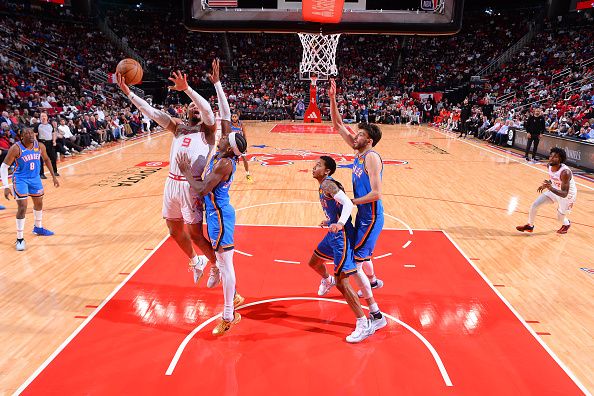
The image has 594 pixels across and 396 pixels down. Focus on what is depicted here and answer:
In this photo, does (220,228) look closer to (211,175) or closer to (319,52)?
(211,175)

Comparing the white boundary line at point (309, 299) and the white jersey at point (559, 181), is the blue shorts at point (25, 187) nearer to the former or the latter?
the white boundary line at point (309, 299)

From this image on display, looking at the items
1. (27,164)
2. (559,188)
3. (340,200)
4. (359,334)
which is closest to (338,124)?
(340,200)

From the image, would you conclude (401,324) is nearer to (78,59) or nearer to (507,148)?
(507,148)

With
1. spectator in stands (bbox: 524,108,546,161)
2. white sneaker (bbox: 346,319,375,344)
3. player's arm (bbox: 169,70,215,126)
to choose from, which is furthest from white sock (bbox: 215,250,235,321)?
spectator in stands (bbox: 524,108,546,161)

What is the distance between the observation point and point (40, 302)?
4852 mm

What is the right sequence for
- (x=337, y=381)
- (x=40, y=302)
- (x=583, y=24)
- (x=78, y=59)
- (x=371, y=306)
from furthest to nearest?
(x=583, y=24) → (x=78, y=59) → (x=40, y=302) → (x=371, y=306) → (x=337, y=381)

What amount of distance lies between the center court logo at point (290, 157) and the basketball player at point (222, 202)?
31.4 ft

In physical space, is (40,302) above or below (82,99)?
below

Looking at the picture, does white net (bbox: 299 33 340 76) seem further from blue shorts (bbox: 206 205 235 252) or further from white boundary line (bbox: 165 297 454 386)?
blue shorts (bbox: 206 205 235 252)

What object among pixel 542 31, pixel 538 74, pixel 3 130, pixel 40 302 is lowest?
pixel 40 302

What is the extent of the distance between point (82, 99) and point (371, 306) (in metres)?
21.1

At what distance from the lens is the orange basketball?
4984 millimetres

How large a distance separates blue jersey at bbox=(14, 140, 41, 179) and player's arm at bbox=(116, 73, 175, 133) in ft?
8.72

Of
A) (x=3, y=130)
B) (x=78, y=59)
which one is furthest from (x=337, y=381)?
(x=78, y=59)
